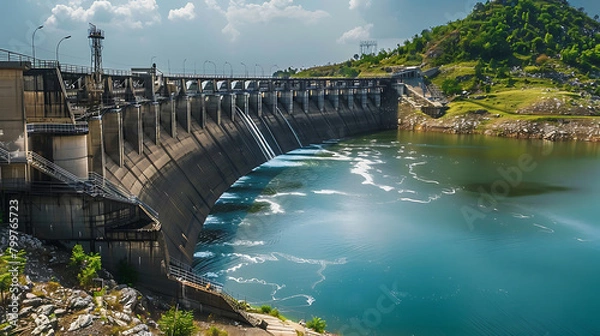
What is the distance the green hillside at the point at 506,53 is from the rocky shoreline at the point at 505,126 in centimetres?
963

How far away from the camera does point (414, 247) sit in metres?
30.0

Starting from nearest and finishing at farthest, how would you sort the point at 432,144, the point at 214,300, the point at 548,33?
1. the point at 214,300
2. the point at 432,144
3. the point at 548,33

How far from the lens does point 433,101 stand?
94.4 meters

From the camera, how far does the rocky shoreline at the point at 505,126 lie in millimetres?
77500

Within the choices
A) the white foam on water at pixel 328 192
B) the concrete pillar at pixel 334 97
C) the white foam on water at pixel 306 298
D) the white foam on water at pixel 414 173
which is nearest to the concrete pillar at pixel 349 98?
the concrete pillar at pixel 334 97

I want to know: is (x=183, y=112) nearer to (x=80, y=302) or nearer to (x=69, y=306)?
(x=80, y=302)

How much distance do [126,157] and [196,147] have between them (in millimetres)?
11276

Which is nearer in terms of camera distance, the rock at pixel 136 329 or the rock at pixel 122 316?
the rock at pixel 136 329

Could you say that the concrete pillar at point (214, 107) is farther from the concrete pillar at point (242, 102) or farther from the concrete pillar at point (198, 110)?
the concrete pillar at point (242, 102)

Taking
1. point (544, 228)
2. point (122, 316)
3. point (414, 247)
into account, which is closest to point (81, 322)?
point (122, 316)

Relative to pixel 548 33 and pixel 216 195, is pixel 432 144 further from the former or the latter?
pixel 548 33

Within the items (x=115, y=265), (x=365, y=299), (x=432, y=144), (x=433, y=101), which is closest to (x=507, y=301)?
(x=365, y=299)

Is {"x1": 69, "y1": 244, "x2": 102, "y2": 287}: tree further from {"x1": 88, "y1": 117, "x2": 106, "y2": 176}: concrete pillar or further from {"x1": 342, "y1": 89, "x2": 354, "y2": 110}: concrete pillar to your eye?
{"x1": 342, "y1": 89, "x2": 354, "y2": 110}: concrete pillar

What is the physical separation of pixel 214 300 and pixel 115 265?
3.59m
